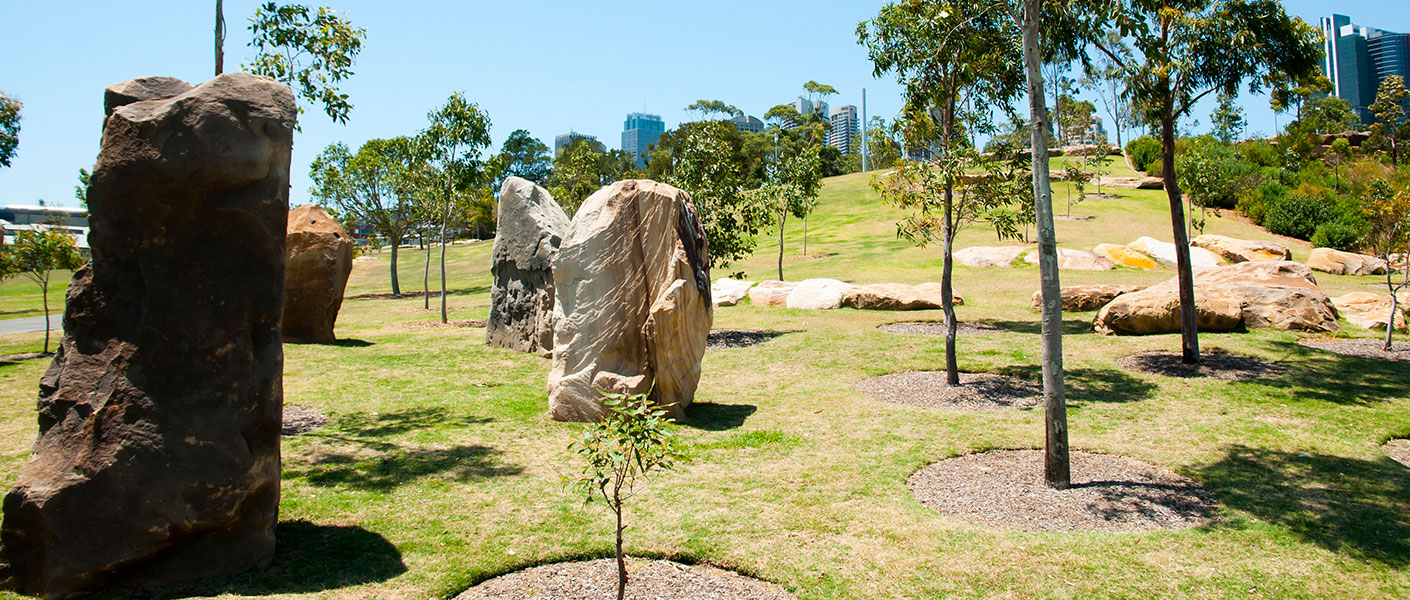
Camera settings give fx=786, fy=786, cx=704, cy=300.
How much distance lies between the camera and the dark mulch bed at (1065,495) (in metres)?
6.92

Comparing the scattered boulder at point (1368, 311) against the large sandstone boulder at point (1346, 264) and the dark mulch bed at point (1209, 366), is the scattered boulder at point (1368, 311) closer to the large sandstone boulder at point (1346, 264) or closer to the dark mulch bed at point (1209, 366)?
the dark mulch bed at point (1209, 366)

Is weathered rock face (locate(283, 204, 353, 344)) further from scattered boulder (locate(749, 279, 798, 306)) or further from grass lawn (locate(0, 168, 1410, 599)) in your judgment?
scattered boulder (locate(749, 279, 798, 306))

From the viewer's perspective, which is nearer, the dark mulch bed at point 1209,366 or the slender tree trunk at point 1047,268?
the slender tree trunk at point 1047,268

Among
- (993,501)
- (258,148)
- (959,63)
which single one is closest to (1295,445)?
(993,501)

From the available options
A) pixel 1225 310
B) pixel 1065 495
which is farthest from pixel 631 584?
→ pixel 1225 310

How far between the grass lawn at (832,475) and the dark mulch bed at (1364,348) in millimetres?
662

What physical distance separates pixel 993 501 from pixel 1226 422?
4749 millimetres

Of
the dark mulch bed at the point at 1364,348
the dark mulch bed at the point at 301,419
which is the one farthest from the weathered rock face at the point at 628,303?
the dark mulch bed at the point at 1364,348

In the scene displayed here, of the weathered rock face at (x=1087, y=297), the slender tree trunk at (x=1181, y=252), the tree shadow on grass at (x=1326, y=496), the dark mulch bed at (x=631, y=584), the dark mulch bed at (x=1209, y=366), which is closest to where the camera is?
the dark mulch bed at (x=631, y=584)

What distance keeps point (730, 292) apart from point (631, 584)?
19364 millimetres

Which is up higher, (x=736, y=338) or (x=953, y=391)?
(x=736, y=338)

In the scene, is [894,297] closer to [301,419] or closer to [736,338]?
[736,338]

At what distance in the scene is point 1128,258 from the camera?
96.5 feet

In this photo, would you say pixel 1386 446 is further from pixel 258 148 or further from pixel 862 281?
pixel 862 281
